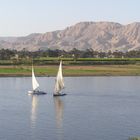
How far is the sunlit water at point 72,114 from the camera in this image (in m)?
46.4

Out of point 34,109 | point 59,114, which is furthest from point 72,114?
point 34,109

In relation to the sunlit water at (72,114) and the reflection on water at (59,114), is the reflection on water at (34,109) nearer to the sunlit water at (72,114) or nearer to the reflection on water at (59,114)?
the sunlit water at (72,114)

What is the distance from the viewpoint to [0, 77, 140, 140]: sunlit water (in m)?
46.4

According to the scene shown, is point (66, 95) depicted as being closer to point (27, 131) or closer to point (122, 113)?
point (122, 113)

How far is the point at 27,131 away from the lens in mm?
47438

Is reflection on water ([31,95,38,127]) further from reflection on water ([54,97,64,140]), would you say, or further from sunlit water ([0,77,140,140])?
reflection on water ([54,97,64,140])

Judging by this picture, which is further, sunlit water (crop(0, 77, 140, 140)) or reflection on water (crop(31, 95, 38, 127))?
reflection on water (crop(31, 95, 38, 127))

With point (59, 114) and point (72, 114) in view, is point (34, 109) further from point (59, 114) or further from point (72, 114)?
point (72, 114)

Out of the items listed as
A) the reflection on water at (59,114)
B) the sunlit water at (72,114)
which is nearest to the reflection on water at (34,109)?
the sunlit water at (72,114)

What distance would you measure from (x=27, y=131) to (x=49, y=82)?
197 ft

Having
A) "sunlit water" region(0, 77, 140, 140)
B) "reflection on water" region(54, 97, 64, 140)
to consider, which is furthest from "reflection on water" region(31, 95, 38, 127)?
"reflection on water" region(54, 97, 64, 140)

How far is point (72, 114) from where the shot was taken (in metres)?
59.5

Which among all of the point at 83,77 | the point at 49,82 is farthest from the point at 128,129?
the point at 83,77

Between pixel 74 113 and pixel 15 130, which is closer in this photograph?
pixel 15 130
